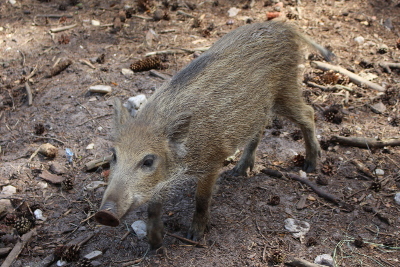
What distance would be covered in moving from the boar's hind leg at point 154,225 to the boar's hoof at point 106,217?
699 mm

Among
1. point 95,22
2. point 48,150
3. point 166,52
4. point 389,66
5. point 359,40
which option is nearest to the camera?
point 48,150

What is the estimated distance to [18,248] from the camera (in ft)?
10.7

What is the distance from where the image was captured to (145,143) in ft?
9.49

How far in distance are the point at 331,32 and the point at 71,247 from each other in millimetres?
5009

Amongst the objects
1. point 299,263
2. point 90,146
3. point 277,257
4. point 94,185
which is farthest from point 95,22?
point 299,263

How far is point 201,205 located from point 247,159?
1018 mm

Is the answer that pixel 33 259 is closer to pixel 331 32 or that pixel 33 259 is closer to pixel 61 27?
pixel 61 27

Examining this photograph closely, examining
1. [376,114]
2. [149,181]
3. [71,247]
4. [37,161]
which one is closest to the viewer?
[149,181]

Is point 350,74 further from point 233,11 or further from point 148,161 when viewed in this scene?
point 148,161

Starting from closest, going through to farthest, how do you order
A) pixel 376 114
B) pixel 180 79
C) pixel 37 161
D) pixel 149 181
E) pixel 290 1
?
pixel 149 181 < pixel 180 79 < pixel 37 161 < pixel 376 114 < pixel 290 1

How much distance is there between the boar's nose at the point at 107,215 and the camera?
96.5 inches

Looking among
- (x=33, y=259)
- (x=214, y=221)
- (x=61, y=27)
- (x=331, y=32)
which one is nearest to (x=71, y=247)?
(x=33, y=259)

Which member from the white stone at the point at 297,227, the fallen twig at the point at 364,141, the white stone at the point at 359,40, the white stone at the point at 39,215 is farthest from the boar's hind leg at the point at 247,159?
the white stone at the point at 359,40

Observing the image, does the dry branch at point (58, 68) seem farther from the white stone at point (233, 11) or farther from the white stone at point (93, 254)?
the white stone at point (93, 254)
